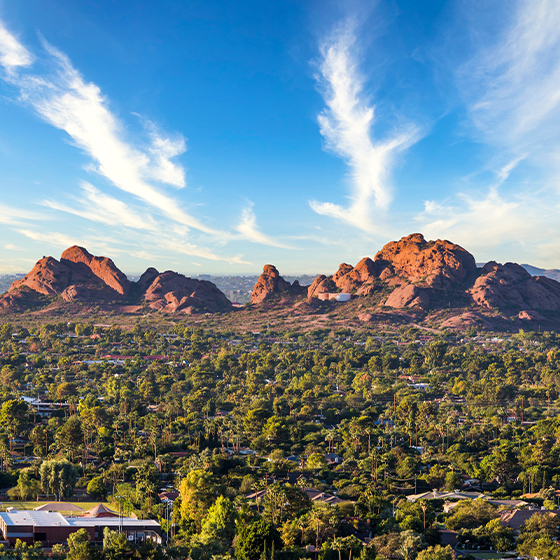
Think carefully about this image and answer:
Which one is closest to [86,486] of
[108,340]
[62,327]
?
[108,340]

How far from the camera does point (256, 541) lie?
38.0m

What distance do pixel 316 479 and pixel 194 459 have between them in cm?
1287

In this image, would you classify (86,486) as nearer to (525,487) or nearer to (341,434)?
(341,434)

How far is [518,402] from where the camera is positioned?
96.6 m

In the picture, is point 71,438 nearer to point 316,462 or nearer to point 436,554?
point 316,462

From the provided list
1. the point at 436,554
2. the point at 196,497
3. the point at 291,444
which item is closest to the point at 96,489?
the point at 196,497

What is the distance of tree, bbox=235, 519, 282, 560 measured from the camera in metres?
37.7

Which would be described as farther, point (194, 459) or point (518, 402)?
point (518, 402)

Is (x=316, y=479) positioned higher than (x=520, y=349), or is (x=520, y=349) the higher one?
(x=520, y=349)

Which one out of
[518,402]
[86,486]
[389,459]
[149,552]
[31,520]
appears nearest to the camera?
[149,552]

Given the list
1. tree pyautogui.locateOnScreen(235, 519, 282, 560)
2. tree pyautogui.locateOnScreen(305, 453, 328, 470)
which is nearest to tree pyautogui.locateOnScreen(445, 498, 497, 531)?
tree pyautogui.locateOnScreen(235, 519, 282, 560)

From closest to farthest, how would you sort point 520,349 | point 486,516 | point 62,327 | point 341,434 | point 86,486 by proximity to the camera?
point 486,516
point 86,486
point 341,434
point 520,349
point 62,327

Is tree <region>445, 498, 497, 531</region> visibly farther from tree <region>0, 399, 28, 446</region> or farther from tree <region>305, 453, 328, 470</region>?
tree <region>0, 399, 28, 446</region>

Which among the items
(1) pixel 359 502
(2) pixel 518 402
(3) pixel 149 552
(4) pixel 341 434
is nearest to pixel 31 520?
(3) pixel 149 552
